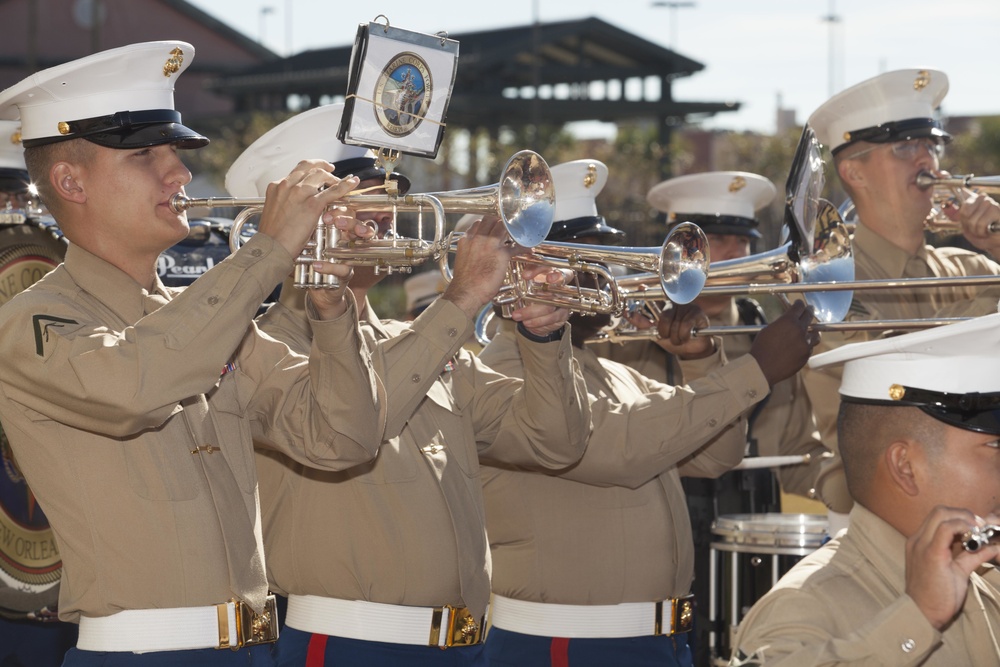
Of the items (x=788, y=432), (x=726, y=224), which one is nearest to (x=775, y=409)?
(x=788, y=432)

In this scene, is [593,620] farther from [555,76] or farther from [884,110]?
[555,76]

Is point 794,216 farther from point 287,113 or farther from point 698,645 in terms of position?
point 287,113

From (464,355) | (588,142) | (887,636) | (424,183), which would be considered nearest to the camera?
(887,636)

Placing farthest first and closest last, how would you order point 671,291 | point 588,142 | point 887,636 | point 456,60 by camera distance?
point 588,142
point 671,291
point 456,60
point 887,636

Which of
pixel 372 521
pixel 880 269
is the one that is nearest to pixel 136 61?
pixel 372 521

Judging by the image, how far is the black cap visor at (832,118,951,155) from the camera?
548 cm

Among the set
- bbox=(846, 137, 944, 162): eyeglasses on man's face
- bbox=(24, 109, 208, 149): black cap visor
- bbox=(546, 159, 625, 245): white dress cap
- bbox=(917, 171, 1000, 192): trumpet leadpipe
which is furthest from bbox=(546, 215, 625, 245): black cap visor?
bbox=(24, 109, 208, 149): black cap visor

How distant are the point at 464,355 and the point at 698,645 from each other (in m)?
1.69

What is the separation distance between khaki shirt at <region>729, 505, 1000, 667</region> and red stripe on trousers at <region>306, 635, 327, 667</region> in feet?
4.85

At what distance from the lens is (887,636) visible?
2.52 metres

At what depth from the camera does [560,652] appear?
4.48 metres

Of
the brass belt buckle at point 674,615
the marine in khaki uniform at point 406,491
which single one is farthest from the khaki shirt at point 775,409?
the marine in khaki uniform at point 406,491

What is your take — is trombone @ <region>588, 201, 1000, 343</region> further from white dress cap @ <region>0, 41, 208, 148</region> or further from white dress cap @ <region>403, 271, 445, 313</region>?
white dress cap @ <region>403, 271, 445, 313</region>

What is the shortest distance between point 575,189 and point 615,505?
51.7 inches
